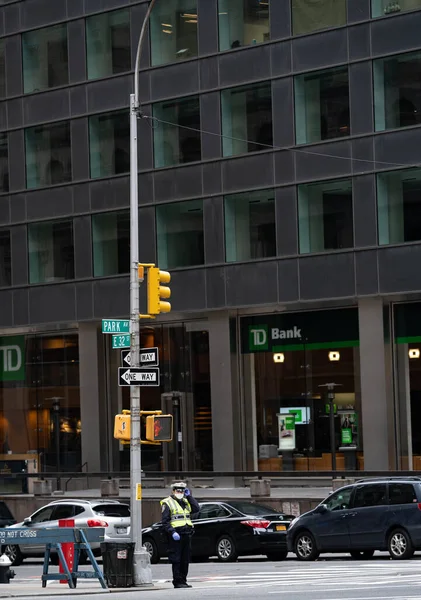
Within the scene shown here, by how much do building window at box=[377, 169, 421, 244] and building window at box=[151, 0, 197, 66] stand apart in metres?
9.15

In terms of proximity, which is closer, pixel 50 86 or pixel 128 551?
pixel 128 551

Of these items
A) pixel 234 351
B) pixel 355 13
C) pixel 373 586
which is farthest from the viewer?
pixel 234 351

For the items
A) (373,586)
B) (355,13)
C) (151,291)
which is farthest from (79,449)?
(373,586)

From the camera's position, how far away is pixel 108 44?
48.5m

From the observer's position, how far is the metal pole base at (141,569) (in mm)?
22406

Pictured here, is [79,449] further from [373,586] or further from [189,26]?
[373,586]

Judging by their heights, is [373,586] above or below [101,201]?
below

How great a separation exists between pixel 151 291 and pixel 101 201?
25.4 m

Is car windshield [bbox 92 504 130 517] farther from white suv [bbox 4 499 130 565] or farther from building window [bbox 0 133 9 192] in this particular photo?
building window [bbox 0 133 9 192]

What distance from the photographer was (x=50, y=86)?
1969 inches

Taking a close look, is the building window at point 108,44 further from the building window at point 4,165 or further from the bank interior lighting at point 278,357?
the bank interior lighting at point 278,357

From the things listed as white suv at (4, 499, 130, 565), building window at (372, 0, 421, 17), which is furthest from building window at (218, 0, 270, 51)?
white suv at (4, 499, 130, 565)

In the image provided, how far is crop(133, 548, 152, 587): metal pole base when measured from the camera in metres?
22.4

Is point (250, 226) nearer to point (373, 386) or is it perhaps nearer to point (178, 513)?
point (373, 386)
